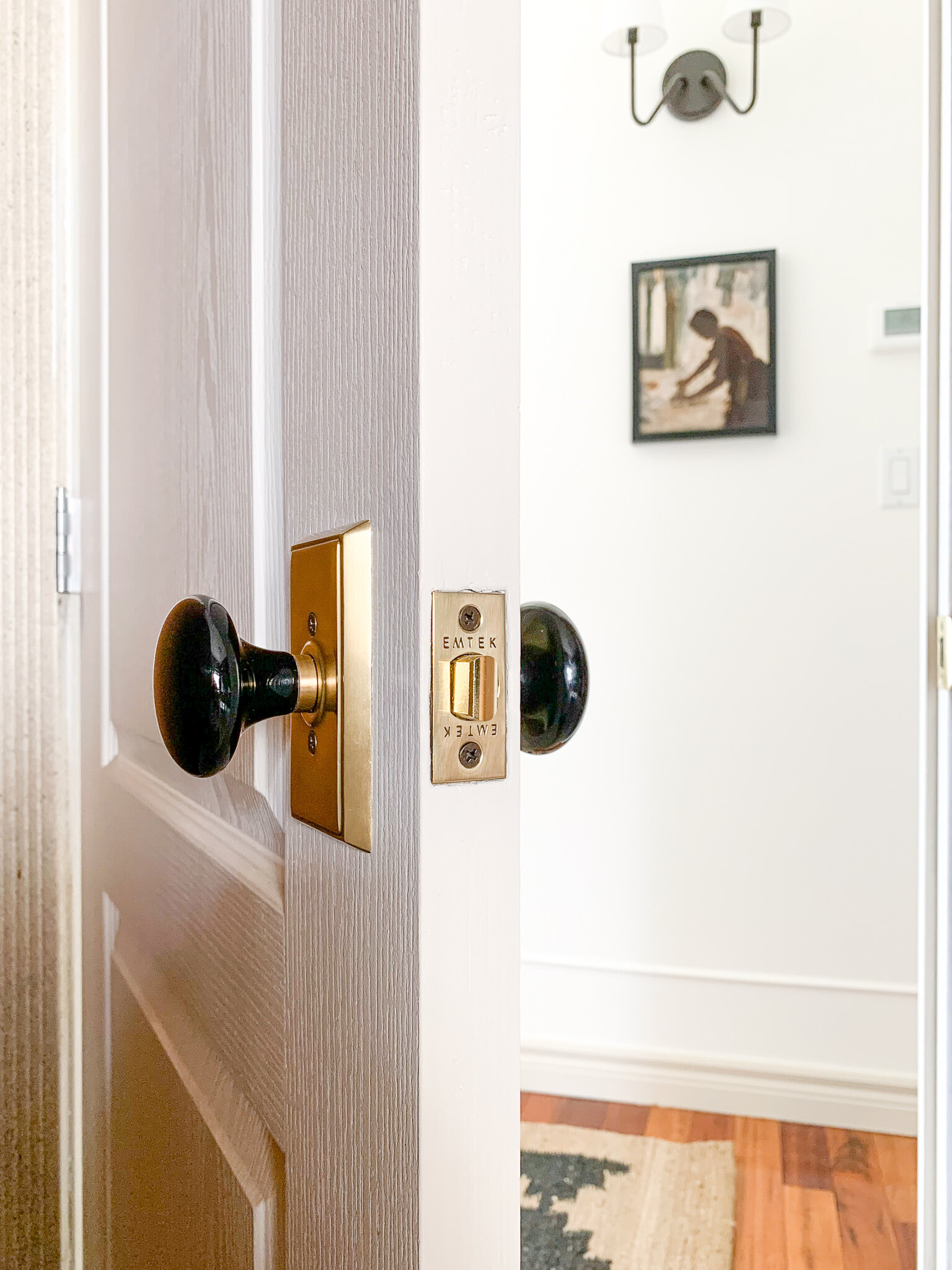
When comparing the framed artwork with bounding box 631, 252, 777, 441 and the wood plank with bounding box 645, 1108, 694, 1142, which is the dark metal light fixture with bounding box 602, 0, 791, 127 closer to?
the framed artwork with bounding box 631, 252, 777, 441

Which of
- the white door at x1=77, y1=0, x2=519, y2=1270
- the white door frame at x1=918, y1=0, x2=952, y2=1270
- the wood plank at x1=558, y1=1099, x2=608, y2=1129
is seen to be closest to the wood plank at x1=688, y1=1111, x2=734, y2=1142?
the wood plank at x1=558, y1=1099, x2=608, y2=1129

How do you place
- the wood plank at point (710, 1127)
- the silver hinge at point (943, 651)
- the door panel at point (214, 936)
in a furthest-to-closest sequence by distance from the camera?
1. the wood plank at point (710, 1127)
2. the silver hinge at point (943, 651)
3. the door panel at point (214, 936)

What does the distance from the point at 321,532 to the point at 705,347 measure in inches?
61.0

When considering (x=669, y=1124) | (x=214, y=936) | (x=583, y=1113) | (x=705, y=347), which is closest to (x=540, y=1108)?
(x=583, y=1113)

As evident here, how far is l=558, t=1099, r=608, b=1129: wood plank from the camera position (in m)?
1.70

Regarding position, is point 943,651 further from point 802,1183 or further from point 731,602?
point 802,1183

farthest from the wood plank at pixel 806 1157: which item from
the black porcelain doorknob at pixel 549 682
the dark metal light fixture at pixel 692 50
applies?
the dark metal light fixture at pixel 692 50

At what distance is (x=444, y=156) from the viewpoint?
252mm

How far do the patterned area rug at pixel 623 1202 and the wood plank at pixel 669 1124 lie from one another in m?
0.02

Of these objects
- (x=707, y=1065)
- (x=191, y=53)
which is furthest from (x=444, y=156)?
(x=707, y=1065)

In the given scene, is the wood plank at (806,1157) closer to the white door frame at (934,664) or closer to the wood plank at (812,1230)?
the wood plank at (812,1230)

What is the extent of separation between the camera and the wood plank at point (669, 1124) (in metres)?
1.64

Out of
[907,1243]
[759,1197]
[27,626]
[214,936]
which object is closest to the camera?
[214,936]

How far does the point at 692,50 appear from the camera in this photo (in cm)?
165
